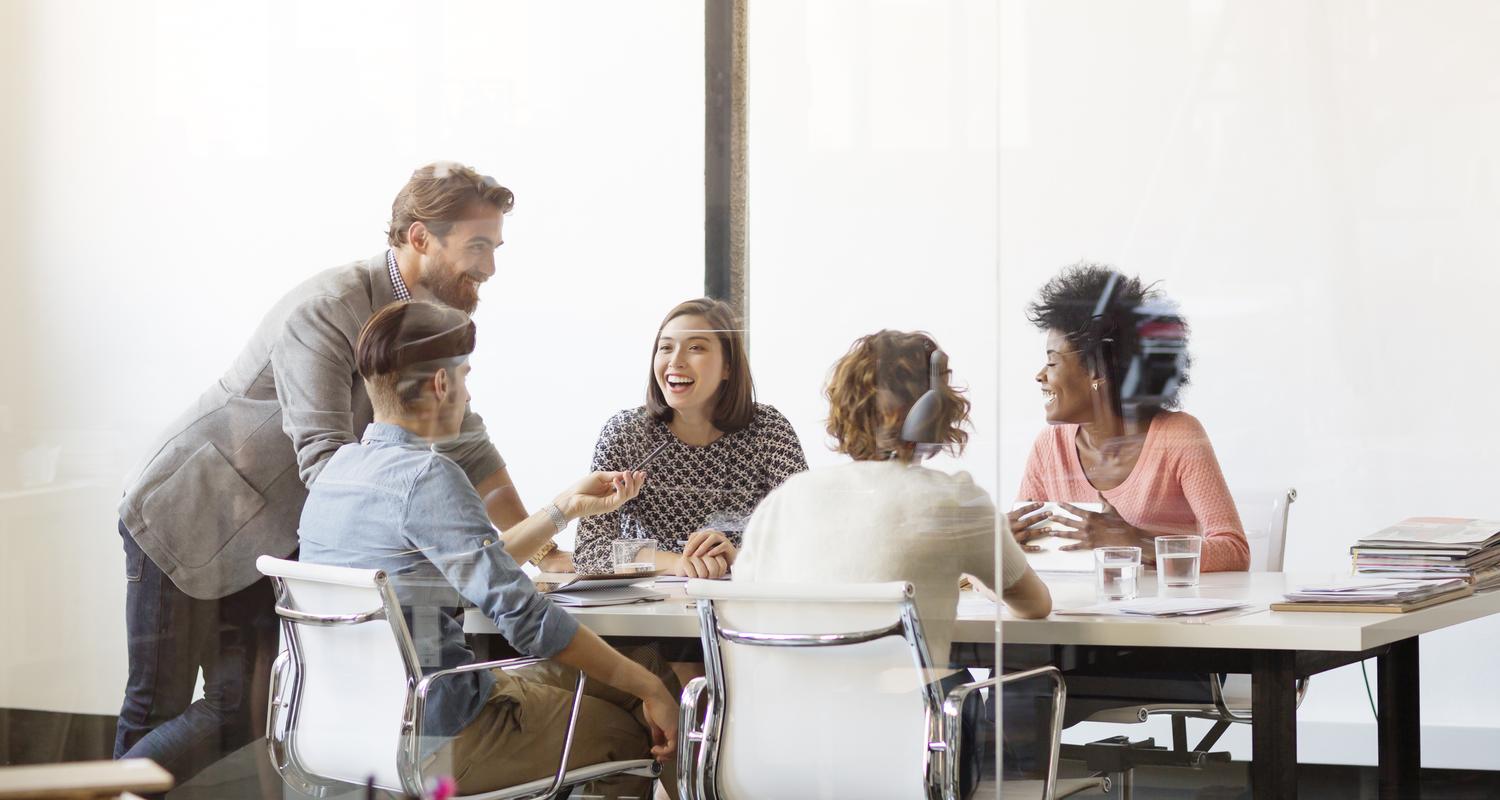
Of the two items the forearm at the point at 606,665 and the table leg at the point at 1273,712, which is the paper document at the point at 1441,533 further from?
the forearm at the point at 606,665

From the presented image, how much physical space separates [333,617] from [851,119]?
1481 mm

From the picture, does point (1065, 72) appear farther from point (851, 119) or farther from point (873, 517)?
point (873, 517)

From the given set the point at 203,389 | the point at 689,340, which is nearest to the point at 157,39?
the point at 203,389

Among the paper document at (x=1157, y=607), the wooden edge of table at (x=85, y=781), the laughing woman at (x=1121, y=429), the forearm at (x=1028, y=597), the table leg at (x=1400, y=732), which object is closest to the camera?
the wooden edge of table at (x=85, y=781)

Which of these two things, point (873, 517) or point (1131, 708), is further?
point (1131, 708)

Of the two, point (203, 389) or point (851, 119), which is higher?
point (851, 119)

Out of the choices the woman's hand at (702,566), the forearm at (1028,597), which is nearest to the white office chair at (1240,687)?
the forearm at (1028,597)

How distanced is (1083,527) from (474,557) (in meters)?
1.21

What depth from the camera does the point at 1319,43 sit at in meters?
3.04

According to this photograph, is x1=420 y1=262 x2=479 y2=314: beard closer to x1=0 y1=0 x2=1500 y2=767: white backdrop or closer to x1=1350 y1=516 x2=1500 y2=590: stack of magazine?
x1=0 y1=0 x2=1500 y2=767: white backdrop

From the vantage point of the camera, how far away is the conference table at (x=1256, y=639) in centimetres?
242

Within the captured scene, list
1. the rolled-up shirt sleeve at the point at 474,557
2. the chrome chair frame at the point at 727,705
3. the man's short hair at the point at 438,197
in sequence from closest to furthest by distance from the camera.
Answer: the chrome chair frame at the point at 727,705 → the rolled-up shirt sleeve at the point at 474,557 → the man's short hair at the point at 438,197

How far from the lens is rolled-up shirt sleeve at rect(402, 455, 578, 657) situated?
279 cm

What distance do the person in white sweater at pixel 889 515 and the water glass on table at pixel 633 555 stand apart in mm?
239
